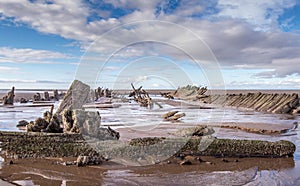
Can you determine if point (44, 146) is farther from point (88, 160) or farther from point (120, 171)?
point (120, 171)

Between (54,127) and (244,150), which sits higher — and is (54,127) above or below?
above

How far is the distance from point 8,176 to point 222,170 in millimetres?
6508

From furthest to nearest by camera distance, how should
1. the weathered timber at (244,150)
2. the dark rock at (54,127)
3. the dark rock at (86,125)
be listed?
the dark rock at (54,127) < the dark rock at (86,125) < the weathered timber at (244,150)

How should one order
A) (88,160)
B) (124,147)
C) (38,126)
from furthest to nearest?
(38,126) → (124,147) → (88,160)

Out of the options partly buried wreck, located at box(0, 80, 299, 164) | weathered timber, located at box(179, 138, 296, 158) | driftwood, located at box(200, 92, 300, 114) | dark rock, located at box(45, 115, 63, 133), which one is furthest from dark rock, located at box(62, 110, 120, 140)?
driftwood, located at box(200, 92, 300, 114)

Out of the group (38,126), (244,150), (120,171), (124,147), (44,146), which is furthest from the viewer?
(38,126)

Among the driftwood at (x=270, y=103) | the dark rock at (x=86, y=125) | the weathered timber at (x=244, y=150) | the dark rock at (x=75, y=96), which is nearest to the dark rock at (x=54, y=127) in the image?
the dark rock at (x=86, y=125)

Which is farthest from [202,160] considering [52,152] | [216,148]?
[52,152]

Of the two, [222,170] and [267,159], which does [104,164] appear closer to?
[222,170]

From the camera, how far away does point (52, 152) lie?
431 inches

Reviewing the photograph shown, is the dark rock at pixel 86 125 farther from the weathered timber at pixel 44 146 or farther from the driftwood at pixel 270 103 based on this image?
the driftwood at pixel 270 103

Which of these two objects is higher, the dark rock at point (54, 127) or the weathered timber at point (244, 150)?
the dark rock at point (54, 127)

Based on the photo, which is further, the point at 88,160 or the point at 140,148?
the point at 140,148

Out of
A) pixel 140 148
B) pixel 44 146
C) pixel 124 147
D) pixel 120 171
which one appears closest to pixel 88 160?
pixel 120 171
